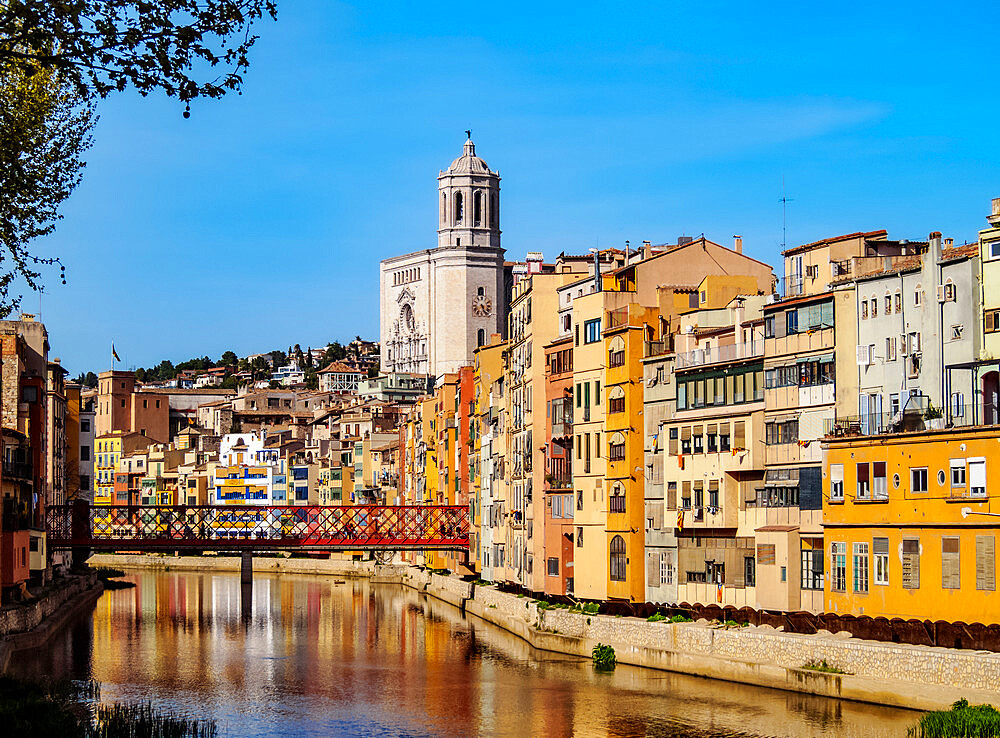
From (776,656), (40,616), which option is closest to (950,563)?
(776,656)

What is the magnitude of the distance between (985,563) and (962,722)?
5248mm

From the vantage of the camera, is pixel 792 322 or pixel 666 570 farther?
pixel 666 570

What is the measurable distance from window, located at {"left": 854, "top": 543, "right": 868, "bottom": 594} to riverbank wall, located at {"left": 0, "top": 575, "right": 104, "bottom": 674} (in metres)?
25.0

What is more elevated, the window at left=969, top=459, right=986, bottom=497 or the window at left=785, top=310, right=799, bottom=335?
the window at left=785, top=310, right=799, bottom=335

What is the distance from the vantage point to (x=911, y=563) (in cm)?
3988

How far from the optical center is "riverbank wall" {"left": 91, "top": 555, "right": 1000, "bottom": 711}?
36.2 m

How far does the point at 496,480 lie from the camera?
2931 inches

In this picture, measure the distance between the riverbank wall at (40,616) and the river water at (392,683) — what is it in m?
0.77

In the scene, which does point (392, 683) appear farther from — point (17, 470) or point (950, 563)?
point (17, 470)

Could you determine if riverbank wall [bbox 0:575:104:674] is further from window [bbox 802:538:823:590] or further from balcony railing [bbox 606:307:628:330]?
window [bbox 802:538:823:590]

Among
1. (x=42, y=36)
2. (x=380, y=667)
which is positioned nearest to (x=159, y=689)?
(x=380, y=667)

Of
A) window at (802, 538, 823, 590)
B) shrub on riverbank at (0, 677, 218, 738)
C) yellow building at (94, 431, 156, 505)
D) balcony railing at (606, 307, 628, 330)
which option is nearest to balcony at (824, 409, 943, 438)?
window at (802, 538, 823, 590)

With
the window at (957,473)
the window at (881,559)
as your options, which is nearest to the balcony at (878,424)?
the window at (957,473)

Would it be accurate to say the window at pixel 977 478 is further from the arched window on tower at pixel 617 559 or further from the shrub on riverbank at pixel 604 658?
the arched window on tower at pixel 617 559
